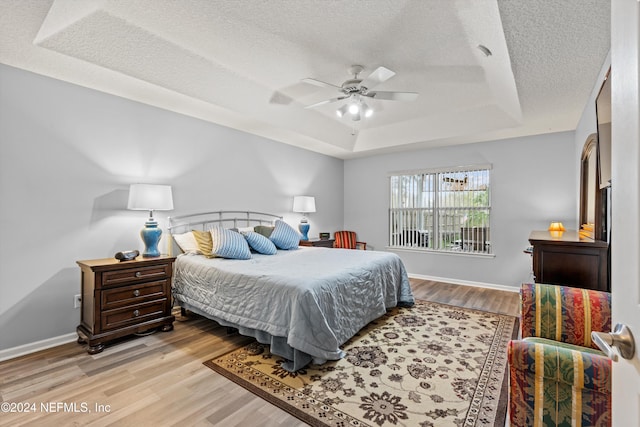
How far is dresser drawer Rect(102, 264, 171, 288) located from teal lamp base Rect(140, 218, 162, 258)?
0.20 m

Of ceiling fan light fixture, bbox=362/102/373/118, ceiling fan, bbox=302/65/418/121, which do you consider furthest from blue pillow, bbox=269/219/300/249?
ceiling fan light fixture, bbox=362/102/373/118

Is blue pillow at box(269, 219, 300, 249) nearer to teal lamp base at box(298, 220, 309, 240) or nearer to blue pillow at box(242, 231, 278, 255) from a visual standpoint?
blue pillow at box(242, 231, 278, 255)

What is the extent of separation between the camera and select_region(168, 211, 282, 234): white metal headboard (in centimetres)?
391

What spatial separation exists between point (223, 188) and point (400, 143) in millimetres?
3120

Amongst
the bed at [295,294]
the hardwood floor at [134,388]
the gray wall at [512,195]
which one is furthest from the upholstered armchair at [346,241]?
the hardwood floor at [134,388]

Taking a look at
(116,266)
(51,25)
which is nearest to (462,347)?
(116,266)

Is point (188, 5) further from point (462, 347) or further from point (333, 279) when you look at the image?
point (462, 347)

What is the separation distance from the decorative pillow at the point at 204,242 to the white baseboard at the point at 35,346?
1428 millimetres

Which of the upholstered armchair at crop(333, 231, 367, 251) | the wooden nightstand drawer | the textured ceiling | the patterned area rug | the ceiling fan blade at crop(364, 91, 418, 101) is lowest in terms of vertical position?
the patterned area rug

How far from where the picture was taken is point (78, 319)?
9.97 feet

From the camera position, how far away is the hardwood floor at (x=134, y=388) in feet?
6.08

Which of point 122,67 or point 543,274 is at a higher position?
point 122,67

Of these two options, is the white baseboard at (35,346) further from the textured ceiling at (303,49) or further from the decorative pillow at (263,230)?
the textured ceiling at (303,49)

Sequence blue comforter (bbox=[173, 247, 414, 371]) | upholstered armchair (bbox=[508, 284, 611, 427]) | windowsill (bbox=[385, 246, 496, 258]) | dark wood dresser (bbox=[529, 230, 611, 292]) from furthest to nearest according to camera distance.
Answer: windowsill (bbox=[385, 246, 496, 258]) < blue comforter (bbox=[173, 247, 414, 371]) < dark wood dresser (bbox=[529, 230, 611, 292]) < upholstered armchair (bbox=[508, 284, 611, 427])
